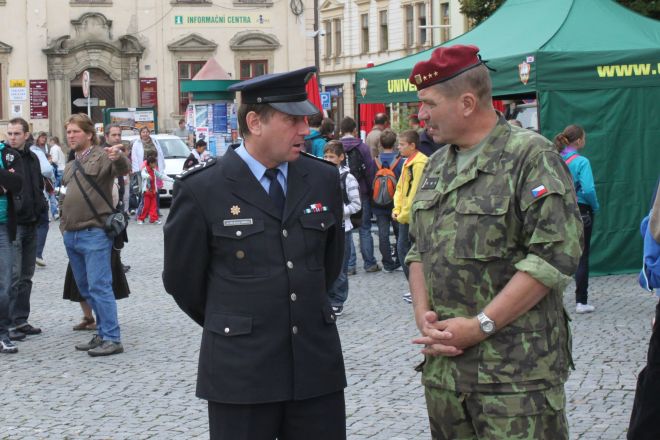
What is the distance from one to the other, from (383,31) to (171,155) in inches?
1247

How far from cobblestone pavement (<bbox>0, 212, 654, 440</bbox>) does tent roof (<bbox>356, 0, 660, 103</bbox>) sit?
7.95 feet

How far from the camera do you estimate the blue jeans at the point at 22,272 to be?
403 inches

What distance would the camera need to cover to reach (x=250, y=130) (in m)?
4.15

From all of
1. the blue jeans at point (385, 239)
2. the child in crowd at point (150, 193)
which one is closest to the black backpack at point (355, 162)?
the blue jeans at point (385, 239)

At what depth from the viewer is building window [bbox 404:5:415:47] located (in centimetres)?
5659

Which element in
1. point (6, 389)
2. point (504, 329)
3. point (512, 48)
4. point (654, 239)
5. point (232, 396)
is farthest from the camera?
point (512, 48)

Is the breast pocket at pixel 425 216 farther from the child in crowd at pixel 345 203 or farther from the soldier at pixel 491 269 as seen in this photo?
the child in crowd at pixel 345 203

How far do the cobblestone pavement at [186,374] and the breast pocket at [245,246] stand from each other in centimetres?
289

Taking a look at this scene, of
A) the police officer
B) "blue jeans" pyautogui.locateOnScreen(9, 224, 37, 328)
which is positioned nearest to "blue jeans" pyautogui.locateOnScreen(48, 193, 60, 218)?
"blue jeans" pyautogui.locateOnScreen(9, 224, 37, 328)

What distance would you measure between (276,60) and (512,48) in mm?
36398

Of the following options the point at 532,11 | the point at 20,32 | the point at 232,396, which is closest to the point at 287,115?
the point at 232,396

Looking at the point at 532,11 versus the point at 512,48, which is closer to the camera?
the point at 512,48

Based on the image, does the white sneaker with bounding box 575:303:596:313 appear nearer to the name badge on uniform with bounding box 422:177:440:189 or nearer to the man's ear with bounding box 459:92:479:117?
the name badge on uniform with bounding box 422:177:440:189

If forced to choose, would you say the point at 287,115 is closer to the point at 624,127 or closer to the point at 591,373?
the point at 591,373
